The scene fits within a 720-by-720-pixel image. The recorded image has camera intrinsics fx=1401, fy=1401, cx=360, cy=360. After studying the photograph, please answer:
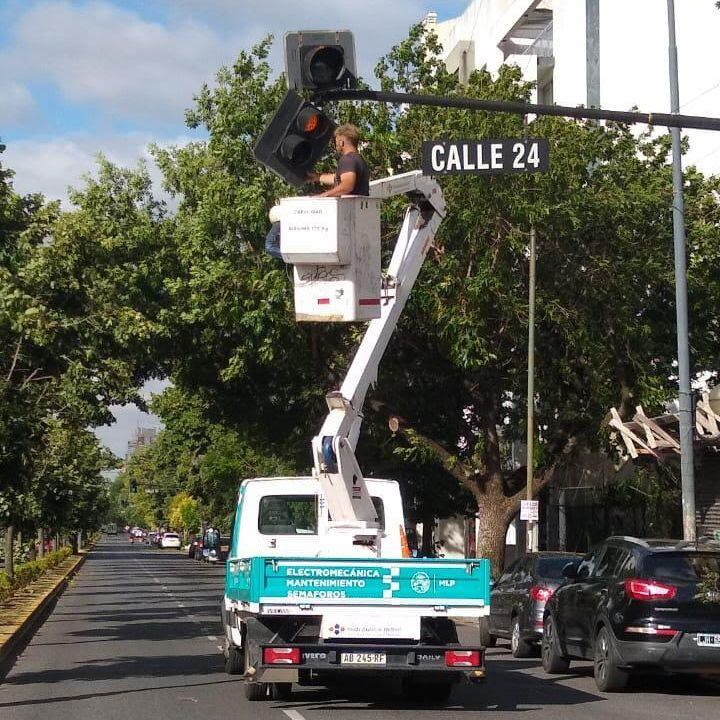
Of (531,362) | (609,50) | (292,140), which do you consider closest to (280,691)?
(292,140)

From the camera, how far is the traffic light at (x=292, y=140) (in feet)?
34.8

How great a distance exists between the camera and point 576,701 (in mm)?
14570

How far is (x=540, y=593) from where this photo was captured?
65.5 ft

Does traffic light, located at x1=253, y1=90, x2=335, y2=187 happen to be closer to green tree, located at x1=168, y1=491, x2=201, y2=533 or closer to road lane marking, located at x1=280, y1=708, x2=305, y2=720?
road lane marking, located at x1=280, y1=708, x2=305, y2=720

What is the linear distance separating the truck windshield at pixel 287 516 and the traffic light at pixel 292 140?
6061 millimetres

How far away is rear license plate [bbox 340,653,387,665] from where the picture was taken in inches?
507

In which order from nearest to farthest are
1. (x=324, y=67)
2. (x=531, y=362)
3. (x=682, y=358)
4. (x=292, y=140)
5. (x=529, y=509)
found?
(x=292, y=140) < (x=324, y=67) < (x=682, y=358) < (x=531, y=362) < (x=529, y=509)

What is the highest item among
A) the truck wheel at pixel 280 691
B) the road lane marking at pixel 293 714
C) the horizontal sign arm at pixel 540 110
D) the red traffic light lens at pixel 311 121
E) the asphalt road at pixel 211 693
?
the horizontal sign arm at pixel 540 110

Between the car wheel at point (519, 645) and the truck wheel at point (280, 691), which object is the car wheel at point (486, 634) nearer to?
the car wheel at point (519, 645)

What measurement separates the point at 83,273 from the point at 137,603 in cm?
1941

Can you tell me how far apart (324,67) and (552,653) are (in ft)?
30.9

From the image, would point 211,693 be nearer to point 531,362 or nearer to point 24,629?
point 24,629

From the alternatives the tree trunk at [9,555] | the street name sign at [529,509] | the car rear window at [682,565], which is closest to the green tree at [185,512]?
the tree trunk at [9,555]

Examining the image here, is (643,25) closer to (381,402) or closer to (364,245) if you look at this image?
(381,402)
